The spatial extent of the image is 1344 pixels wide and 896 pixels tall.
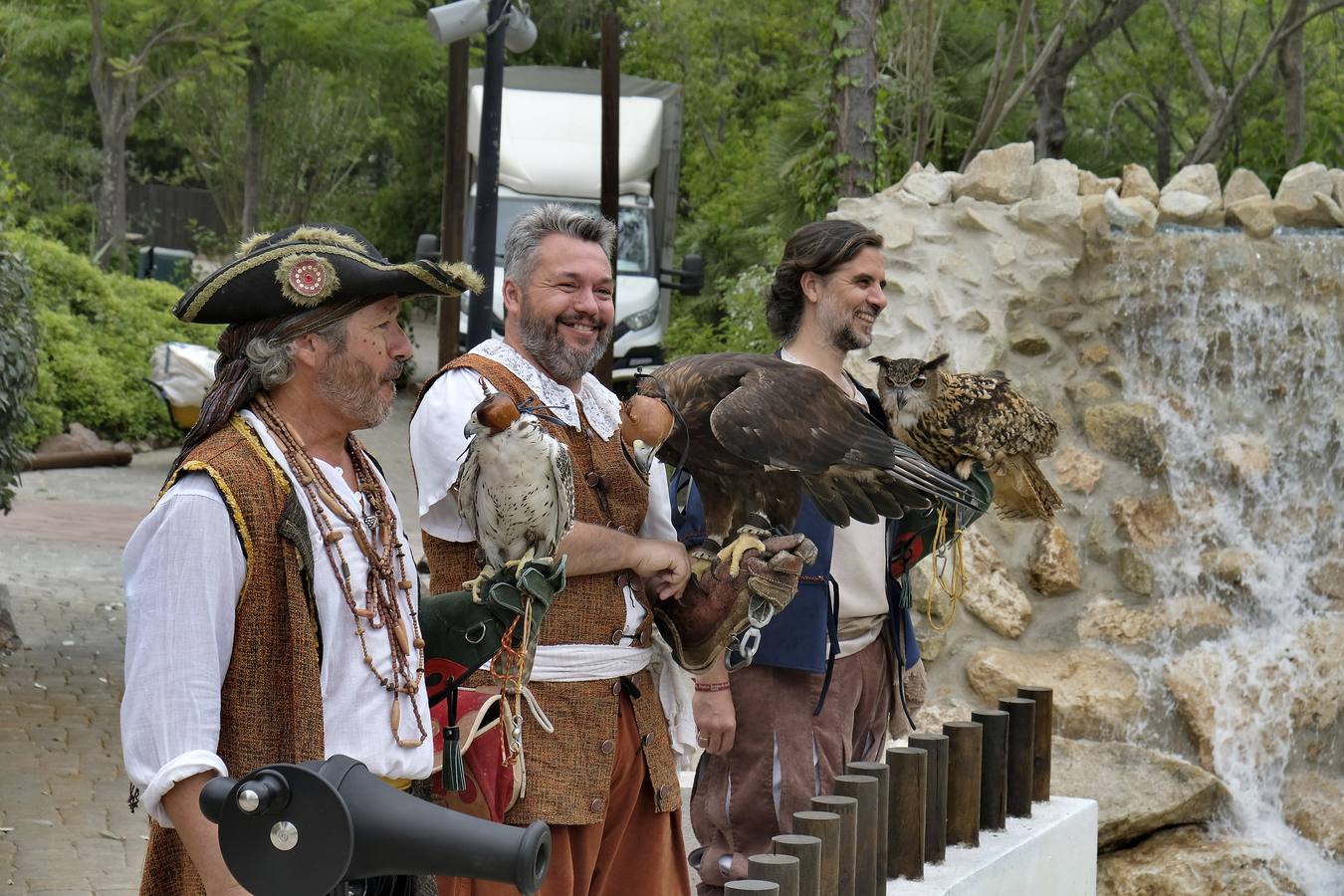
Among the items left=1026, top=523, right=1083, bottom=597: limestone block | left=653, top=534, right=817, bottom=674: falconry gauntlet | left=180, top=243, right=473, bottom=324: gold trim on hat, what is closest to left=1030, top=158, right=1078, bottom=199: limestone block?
left=1026, top=523, right=1083, bottom=597: limestone block

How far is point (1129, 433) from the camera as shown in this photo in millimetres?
6895

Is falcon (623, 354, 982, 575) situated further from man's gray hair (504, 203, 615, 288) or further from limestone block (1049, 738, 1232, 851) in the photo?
limestone block (1049, 738, 1232, 851)

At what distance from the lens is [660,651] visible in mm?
2988

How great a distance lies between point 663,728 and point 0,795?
3.70 metres

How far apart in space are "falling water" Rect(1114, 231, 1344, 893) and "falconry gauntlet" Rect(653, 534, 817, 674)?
4074 mm

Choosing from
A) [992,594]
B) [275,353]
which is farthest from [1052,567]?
[275,353]

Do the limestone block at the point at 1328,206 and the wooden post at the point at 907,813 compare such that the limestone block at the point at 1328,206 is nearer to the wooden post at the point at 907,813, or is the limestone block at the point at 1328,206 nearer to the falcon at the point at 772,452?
the wooden post at the point at 907,813

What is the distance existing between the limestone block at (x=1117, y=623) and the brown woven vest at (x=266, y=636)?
5.16 meters

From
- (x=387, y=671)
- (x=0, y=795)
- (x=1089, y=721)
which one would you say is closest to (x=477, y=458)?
(x=387, y=671)

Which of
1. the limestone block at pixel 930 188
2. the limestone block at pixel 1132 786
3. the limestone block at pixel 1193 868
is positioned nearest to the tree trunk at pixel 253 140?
the limestone block at pixel 930 188

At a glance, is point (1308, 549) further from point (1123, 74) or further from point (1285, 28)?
point (1123, 74)

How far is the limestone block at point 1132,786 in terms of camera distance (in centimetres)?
554

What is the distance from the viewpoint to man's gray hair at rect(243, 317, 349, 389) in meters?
2.05

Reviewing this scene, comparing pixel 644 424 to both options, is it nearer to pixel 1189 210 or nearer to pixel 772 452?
pixel 772 452
